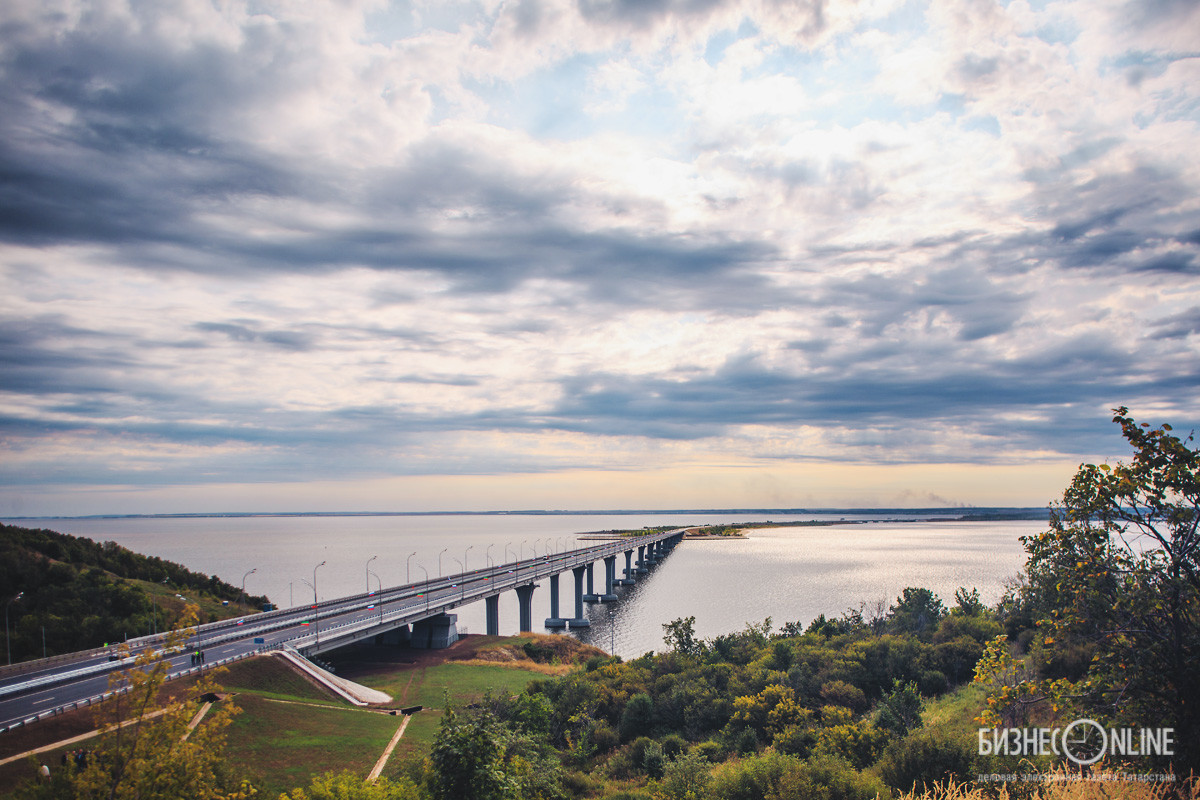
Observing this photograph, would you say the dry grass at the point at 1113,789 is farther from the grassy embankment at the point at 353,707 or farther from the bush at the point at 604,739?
the bush at the point at 604,739

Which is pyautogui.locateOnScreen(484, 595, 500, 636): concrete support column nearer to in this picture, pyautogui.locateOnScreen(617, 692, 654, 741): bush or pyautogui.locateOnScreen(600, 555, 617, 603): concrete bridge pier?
pyautogui.locateOnScreen(600, 555, 617, 603): concrete bridge pier

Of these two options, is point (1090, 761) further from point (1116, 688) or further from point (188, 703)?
point (188, 703)

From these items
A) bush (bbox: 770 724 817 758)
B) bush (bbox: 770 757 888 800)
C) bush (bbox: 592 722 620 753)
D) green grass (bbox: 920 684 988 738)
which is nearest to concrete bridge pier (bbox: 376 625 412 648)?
bush (bbox: 592 722 620 753)

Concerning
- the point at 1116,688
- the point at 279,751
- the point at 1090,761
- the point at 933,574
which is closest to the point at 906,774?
the point at 1090,761

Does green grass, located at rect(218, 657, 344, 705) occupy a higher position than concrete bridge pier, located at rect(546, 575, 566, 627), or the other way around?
green grass, located at rect(218, 657, 344, 705)

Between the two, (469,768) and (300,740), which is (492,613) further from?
(469,768)

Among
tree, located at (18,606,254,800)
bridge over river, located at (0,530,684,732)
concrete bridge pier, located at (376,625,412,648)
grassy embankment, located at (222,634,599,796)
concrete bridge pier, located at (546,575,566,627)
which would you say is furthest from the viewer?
concrete bridge pier, located at (546,575,566,627)
